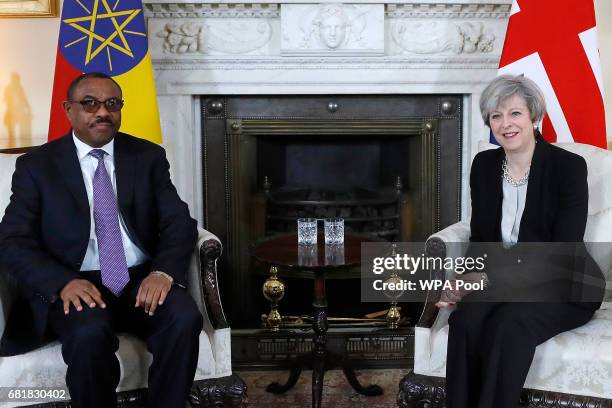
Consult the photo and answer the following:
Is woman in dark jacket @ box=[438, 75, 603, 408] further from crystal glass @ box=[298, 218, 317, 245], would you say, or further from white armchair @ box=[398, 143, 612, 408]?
crystal glass @ box=[298, 218, 317, 245]

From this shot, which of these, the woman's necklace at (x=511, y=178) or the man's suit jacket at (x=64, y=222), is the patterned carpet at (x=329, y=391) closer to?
the man's suit jacket at (x=64, y=222)

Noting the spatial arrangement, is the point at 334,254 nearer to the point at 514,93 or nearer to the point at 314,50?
the point at 514,93

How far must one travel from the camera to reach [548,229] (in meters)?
2.19

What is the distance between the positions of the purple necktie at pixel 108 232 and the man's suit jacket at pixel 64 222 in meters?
0.03

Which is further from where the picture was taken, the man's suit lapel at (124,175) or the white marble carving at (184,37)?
the white marble carving at (184,37)

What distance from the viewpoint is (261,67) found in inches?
134

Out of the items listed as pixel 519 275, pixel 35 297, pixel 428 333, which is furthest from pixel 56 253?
pixel 519 275

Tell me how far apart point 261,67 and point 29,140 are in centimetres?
112

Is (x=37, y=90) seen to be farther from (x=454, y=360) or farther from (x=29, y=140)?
(x=454, y=360)

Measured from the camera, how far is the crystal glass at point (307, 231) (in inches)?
104

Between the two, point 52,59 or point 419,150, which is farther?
point 419,150

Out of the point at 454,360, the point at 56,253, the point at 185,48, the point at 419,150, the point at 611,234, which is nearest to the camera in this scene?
the point at 454,360

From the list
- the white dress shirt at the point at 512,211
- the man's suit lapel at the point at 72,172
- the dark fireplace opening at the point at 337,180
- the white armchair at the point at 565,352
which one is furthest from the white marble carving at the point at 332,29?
the man's suit lapel at the point at 72,172

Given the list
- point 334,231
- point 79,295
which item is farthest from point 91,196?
point 334,231
